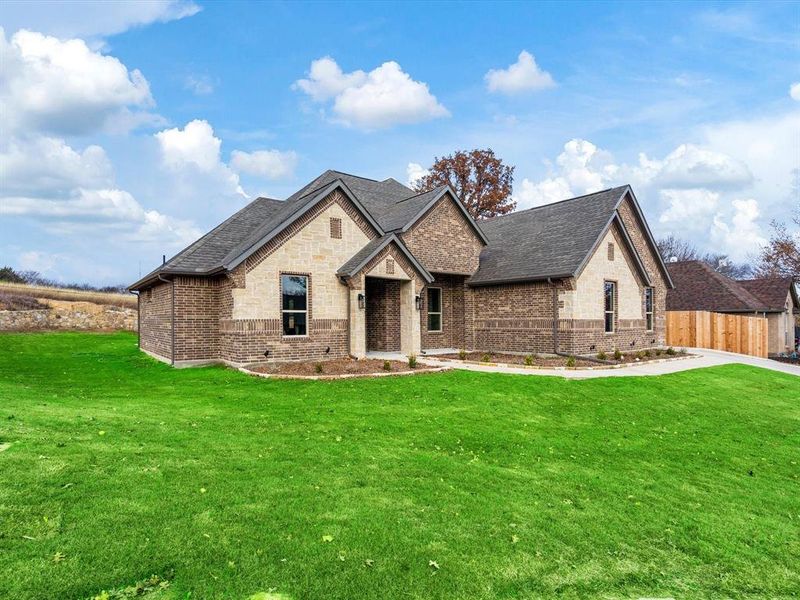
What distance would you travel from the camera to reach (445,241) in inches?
823

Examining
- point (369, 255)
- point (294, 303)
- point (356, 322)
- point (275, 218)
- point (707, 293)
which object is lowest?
point (356, 322)

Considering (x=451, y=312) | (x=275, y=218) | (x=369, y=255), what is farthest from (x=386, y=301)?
(x=275, y=218)

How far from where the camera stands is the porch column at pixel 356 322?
16516mm

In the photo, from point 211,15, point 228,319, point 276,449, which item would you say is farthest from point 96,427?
point 211,15

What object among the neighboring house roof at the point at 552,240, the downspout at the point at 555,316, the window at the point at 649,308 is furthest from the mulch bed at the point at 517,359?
the window at the point at 649,308

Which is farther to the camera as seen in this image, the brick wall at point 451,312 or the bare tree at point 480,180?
the bare tree at point 480,180

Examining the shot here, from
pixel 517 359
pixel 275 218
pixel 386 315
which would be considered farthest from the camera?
pixel 386 315

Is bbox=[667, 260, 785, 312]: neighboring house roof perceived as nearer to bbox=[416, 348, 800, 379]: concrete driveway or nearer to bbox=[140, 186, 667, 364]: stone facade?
bbox=[140, 186, 667, 364]: stone facade

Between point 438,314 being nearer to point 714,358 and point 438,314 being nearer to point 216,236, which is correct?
point 216,236

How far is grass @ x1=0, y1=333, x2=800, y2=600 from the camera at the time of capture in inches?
148

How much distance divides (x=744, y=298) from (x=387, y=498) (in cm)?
3282

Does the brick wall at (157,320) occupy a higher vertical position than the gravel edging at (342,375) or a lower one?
higher

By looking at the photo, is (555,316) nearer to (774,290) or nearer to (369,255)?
(369,255)

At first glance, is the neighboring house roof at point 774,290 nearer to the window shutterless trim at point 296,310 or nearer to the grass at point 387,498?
the grass at point 387,498
